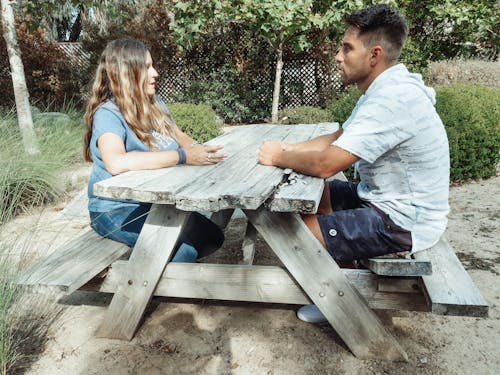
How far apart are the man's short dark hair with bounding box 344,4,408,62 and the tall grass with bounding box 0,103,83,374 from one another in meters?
2.04

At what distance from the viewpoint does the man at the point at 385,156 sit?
1799 mm

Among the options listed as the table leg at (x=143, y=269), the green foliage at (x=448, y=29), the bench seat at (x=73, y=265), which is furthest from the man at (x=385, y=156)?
the green foliage at (x=448, y=29)

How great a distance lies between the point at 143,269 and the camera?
2.07 m

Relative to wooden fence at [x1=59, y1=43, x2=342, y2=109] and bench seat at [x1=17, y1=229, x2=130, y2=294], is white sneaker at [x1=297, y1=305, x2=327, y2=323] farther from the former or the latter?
wooden fence at [x1=59, y1=43, x2=342, y2=109]

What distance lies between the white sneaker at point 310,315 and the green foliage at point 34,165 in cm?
218

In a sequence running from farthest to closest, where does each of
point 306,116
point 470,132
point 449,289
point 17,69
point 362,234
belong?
point 306,116, point 17,69, point 470,132, point 362,234, point 449,289

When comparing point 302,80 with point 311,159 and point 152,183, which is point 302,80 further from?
point 152,183

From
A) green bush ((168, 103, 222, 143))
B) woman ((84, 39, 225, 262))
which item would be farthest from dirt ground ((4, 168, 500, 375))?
green bush ((168, 103, 222, 143))

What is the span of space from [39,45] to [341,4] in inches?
297

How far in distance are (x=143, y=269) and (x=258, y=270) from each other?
575 millimetres

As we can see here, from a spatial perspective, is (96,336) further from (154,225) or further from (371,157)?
(371,157)

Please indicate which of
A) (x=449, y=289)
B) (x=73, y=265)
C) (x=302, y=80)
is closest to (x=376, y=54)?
(x=449, y=289)

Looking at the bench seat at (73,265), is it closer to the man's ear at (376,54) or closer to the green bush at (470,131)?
the man's ear at (376,54)

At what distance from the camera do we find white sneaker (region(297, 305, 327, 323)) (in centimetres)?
234
